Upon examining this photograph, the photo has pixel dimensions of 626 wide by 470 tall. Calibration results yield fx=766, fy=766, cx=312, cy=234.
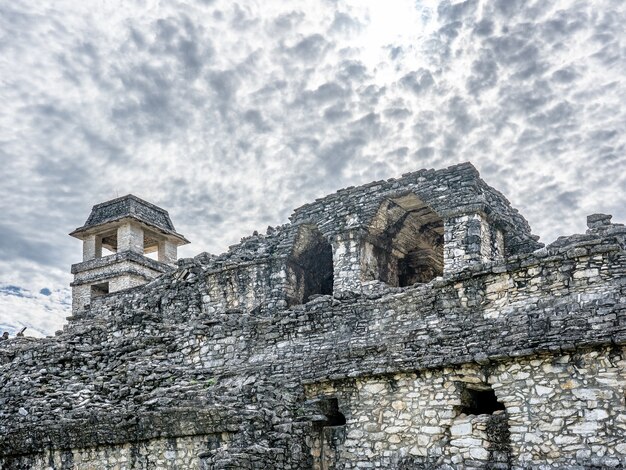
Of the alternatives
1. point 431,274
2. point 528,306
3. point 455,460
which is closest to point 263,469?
point 455,460

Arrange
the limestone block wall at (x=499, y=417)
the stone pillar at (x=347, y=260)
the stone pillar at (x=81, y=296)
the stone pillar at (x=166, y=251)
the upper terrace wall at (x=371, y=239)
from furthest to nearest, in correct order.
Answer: the stone pillar at (x=166, y=251)
the stone pillar at (x=81, y=296)
the stone pillar at (x=347, y=260)
the upper terrace wall at (x=371, y=239)
the limestone block wall at (x=499, y=417)

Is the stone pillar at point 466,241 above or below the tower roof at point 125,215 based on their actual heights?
below

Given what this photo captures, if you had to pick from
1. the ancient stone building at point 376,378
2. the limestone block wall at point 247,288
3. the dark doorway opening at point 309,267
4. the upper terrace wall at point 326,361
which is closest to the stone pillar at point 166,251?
the limestone block wall at point 247,288

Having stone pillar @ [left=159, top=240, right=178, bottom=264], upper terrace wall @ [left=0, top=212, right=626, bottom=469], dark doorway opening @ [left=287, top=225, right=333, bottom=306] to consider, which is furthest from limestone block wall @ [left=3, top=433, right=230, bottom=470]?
stone pillar @ [left=159, top=240, right=178, bottom=264]

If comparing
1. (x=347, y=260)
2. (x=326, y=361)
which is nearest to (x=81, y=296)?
(x=347, y=260)

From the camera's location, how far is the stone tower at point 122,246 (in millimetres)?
31156

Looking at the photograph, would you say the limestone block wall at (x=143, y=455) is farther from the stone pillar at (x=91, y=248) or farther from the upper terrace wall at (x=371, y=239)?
the stone pillar at (x=91, y=248)

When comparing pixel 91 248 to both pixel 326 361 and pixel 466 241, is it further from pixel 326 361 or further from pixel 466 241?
pixel 326 361

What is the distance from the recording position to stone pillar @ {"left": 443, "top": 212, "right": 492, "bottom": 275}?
57.5 ft

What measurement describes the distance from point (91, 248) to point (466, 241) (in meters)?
19.9

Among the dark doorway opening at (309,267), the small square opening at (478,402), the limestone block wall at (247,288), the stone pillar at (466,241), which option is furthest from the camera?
the dark doorway opening at (309,267)

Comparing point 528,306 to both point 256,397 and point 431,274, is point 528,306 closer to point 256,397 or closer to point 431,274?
point 256,397

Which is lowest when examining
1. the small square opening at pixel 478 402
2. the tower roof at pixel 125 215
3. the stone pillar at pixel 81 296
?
the small square opening at pixel 478 402

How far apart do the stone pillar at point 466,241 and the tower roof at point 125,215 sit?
55.3 ft
